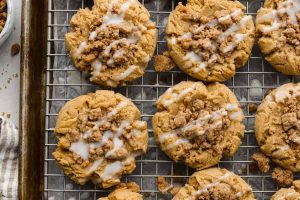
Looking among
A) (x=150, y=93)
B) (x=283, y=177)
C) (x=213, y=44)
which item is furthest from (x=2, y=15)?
(x=283, y=177)

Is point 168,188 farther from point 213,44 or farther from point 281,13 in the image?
point 281,13

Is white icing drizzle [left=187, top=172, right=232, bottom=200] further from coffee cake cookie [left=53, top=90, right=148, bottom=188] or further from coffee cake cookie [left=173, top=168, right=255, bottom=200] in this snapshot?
coffee cake cookie [left=53, top=90, right=148, bottom=188]

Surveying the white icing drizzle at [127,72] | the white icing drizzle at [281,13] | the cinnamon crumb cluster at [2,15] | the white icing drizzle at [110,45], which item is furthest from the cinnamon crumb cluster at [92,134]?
the white icing drizzle at [281,13]

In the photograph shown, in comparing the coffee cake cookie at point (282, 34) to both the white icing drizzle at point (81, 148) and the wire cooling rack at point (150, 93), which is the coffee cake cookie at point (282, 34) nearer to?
the wire cooling rack at point (150, 93)

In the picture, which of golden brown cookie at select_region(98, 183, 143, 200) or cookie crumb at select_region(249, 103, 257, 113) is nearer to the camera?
golden brown cookie at select_region(98, 183, 143, 200)

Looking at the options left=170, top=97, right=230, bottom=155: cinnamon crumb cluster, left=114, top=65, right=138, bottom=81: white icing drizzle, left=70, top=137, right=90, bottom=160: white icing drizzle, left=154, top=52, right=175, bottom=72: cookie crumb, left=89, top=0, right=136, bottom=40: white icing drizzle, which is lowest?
left=70, top=137, right=90, bottom=160: white icing drizzle

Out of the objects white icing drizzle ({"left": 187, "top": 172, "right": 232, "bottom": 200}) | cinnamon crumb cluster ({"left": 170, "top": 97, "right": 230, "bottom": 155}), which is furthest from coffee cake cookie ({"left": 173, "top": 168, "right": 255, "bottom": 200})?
cinnamon crumb cluster ({"left": 170, "top": 97, "right": 230, "bottom": 155})

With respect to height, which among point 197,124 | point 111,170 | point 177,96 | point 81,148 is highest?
point 177,96
